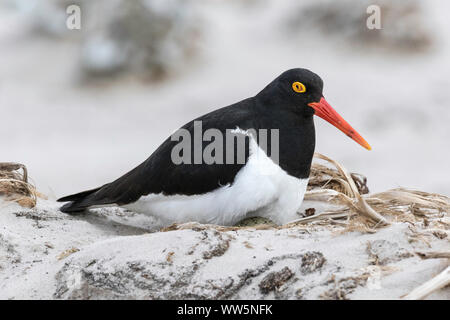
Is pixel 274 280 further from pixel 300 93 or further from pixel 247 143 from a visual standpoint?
pixel 300 93

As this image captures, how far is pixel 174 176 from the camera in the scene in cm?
470

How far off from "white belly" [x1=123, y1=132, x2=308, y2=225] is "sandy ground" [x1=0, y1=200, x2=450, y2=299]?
1.68 ft

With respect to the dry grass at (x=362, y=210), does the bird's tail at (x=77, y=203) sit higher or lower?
lower

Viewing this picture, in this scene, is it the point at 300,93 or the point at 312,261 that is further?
the point at 300,93

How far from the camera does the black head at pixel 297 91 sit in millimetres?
4727

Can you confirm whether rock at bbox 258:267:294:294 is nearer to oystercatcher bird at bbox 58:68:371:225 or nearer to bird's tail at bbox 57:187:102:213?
oystercatcher bird at bbox 58:68:371:225

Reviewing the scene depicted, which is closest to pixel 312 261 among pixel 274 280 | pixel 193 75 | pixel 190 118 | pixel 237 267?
pixel 274 280

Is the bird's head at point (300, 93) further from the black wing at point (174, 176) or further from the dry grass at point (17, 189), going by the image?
the dry grass at point (17, 189)

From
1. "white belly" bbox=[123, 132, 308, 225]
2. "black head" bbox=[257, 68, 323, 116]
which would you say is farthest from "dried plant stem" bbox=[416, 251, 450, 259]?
"black head" bbox=[257, 68, 323, 116]

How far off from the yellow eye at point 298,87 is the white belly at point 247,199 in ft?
1.63

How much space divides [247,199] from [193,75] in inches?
245

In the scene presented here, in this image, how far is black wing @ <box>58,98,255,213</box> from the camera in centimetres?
457

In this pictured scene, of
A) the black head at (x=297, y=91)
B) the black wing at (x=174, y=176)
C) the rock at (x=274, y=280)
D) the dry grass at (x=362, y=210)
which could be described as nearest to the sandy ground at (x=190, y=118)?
the rock at (x=274, y=280)
